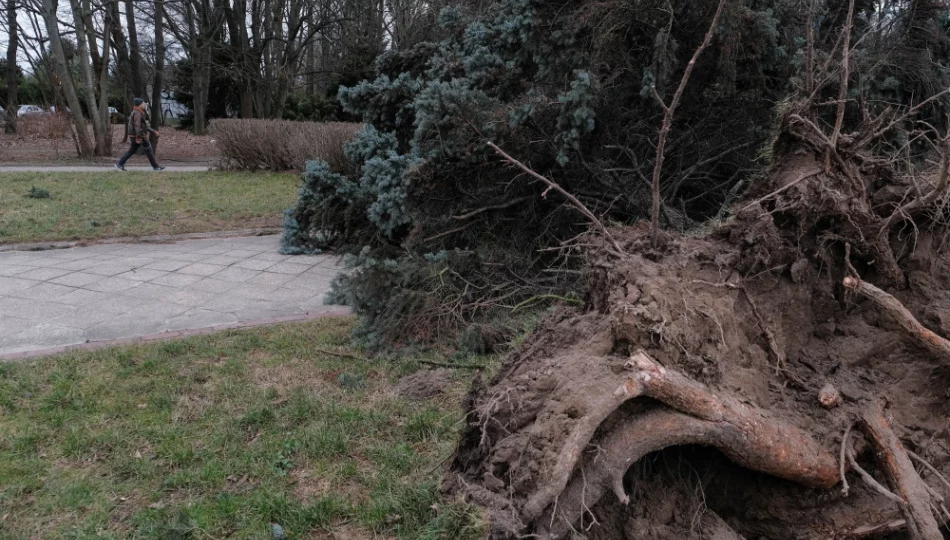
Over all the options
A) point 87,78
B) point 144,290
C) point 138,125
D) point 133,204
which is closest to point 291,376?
point 144,290

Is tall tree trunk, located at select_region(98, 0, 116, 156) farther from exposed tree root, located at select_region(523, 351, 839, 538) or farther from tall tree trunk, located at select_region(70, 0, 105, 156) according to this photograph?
exposed tree root, located at select_region(523, 351, 839, 538)

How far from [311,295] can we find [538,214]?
7.96 feet

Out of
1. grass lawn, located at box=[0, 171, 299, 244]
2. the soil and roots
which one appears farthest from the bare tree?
the soil and roots

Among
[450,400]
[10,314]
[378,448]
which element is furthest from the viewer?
[10,314]

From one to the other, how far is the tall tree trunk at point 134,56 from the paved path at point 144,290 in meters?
18.5

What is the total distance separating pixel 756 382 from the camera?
99.3 inches

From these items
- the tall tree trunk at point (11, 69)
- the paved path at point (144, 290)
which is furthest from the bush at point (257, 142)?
the tall tree trunk at point (11, 69)

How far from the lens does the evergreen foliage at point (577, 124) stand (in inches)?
192

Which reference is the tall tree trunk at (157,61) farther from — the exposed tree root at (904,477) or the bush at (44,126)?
the exposed tree root at (904,477)

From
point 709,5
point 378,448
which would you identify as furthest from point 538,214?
point 378,448

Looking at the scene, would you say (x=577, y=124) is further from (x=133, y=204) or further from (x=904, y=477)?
(x=133, y=204)

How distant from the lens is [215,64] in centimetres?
2441

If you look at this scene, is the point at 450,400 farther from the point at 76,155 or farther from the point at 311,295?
the point at 76,155

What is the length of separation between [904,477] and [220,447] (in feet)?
10.1
